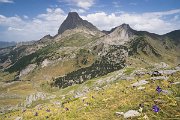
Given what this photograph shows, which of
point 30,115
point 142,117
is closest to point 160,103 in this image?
point 142,117

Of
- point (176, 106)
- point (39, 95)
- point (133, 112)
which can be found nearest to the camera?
point (176, 106)

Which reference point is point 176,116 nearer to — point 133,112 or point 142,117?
point 142,117

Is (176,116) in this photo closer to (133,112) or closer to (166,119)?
(166,119)

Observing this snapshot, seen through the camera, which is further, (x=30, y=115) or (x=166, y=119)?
(x=30, y=115)

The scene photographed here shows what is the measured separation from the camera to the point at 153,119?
9.62m

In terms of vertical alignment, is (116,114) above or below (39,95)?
above

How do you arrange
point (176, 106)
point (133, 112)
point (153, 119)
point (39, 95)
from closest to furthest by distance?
1. point (153, 119)
2. point (176, 106)
3. point (133, 112)
4. point (39, 95)

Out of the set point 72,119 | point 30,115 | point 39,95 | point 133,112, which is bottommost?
point 39,95

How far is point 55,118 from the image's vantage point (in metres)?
15.2

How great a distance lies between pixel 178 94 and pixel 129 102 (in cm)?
310

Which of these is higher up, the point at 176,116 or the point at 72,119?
the point at 176,116

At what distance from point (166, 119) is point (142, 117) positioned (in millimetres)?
1251

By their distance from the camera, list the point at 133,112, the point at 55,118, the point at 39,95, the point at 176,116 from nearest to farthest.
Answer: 1. the point at 176,116
2. the point at 133,112
3. the point at 55,118
4. the point at 39,95

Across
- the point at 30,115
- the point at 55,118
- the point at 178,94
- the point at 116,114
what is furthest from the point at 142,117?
the point at 30,115
